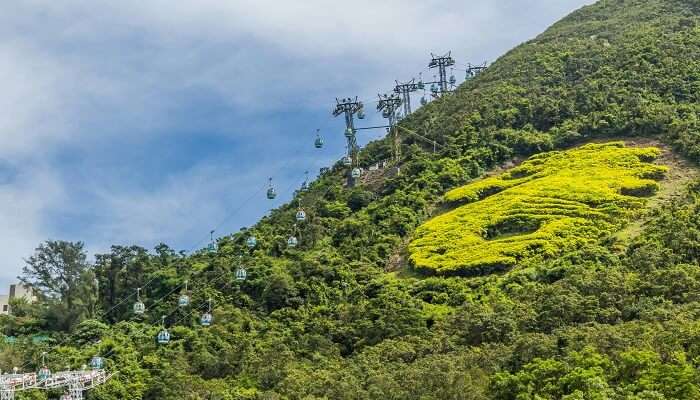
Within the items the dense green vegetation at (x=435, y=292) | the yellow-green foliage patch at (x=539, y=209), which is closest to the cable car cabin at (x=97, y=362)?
the dense green vegetation at (x=435, y=292)

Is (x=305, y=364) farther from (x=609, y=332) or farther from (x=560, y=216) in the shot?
(x=560, y=216)

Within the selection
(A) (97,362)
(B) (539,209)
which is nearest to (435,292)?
(B) (539,209)

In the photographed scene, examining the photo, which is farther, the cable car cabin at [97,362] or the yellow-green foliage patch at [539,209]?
the yellow-green foliage patch at [539,209]

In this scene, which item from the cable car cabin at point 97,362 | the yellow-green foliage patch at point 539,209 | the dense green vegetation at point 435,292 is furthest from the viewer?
the yellow-green foliage patch at point 539,209

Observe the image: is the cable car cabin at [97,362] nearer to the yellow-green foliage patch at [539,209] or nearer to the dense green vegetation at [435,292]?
the dense green vegetation at [435,292]

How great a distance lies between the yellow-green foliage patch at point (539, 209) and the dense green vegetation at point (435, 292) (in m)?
1.42

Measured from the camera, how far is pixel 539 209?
60375mm

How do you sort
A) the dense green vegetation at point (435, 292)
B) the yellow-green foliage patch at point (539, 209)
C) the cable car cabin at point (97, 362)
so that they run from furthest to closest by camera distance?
the yellow-green foliage patch at point (539, 209), the cable car cabin at point (97, 362), the dense green vegetation at point (435, 292)

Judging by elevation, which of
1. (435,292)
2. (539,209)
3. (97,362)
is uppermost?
(539,209)

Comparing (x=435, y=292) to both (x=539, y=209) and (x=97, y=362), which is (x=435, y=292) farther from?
(x=97, y=362)

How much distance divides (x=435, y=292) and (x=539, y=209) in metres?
9.11

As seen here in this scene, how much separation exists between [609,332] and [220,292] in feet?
84.4

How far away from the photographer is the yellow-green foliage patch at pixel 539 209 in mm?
56500

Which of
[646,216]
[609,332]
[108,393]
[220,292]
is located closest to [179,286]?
[220,292]
